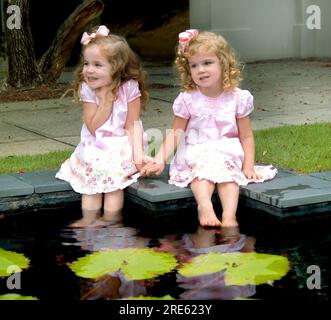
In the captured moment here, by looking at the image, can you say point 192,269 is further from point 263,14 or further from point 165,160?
point 263,14

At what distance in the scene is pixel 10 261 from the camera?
4.05 meters

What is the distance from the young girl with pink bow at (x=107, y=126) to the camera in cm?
496

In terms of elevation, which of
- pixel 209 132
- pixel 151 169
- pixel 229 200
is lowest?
pixel 229 200

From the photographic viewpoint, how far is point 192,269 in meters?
3.83

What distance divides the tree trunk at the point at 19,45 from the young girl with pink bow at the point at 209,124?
4.52 m

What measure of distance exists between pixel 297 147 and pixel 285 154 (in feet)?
0.94

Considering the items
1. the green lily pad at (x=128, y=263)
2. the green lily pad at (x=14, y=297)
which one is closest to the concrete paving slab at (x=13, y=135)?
the green lily pad at (x=128, y=263)

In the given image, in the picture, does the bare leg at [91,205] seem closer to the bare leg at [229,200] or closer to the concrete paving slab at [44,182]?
the concrete paving slab at [44,182]

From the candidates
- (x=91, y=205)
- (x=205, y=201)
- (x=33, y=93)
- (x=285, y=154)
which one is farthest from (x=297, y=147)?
(x=33, y=93)

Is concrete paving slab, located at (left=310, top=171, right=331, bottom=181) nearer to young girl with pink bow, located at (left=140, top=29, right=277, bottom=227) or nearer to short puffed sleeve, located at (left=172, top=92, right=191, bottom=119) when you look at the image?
young girl with pink bow, located at (left=140, top=29, right=277, bottom=227)

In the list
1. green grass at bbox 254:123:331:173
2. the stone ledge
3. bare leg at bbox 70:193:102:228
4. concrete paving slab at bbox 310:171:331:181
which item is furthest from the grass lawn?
bare leg at bbox 70:193:102:228

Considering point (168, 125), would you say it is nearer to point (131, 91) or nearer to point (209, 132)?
point (131, 91)

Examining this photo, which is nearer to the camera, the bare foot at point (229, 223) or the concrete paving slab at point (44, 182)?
the bare foot at point (229, 223)
